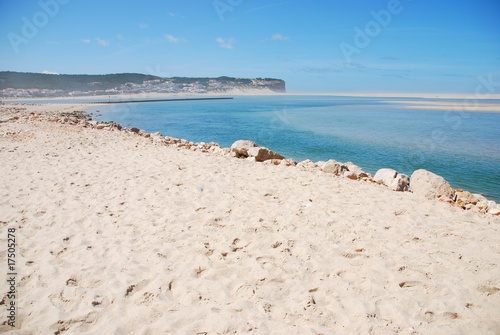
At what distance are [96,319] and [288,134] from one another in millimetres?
19966

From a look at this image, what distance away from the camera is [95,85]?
123 m

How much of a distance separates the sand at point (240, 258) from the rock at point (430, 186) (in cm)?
89

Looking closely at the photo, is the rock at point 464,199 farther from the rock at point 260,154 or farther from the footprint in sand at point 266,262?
the rock at point 260,154

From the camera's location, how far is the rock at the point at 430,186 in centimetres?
726

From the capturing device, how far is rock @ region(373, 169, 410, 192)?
7738 millimetres

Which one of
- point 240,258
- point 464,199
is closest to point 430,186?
point 464,199

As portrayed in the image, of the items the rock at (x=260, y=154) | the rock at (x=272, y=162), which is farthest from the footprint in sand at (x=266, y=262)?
A: the rock at (x=260, y=154)

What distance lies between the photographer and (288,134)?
2192 cm

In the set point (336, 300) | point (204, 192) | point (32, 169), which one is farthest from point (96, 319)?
point (32, 169)

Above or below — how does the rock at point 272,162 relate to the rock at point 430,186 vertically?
above

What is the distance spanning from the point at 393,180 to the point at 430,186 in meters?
0.90

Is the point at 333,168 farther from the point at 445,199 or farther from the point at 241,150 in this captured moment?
the point at 241,150

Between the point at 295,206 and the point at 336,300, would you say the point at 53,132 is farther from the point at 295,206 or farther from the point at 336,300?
the point at 336,300

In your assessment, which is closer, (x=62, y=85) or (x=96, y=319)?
(x=96, y=319)
